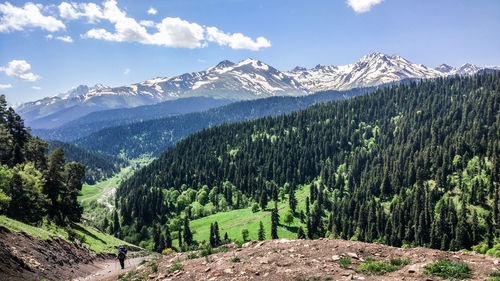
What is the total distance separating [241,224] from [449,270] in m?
156

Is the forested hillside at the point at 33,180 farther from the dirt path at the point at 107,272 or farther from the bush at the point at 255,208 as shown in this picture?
the bush at the point at 255,208

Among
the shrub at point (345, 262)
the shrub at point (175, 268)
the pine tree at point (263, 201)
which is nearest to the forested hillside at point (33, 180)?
the shrub at point (175, 268)

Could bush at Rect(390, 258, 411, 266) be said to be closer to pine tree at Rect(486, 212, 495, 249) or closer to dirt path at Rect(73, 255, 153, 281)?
dirt path at Rect(73, 255, 153, 281)

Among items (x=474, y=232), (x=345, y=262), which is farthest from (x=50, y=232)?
(x=474, y=232)

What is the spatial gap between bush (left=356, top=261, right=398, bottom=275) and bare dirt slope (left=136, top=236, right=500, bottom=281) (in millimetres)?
425

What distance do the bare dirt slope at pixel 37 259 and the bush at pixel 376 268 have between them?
29.7 meters

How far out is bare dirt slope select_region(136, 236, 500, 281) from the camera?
19984mm

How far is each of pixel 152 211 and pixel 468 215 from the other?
18432 cm

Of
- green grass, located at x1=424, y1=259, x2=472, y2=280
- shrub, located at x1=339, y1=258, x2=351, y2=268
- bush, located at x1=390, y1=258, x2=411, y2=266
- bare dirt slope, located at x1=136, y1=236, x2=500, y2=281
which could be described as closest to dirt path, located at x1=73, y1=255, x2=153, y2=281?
bare dirt slope, located at x1=136, y1=236, x2=500, y2=281

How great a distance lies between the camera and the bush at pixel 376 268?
20650 millimetres

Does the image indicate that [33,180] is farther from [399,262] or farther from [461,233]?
[461,233]

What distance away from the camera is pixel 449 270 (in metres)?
19.0

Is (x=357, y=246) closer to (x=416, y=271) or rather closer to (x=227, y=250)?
(x=416, y=271)

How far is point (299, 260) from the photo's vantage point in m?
23.8
